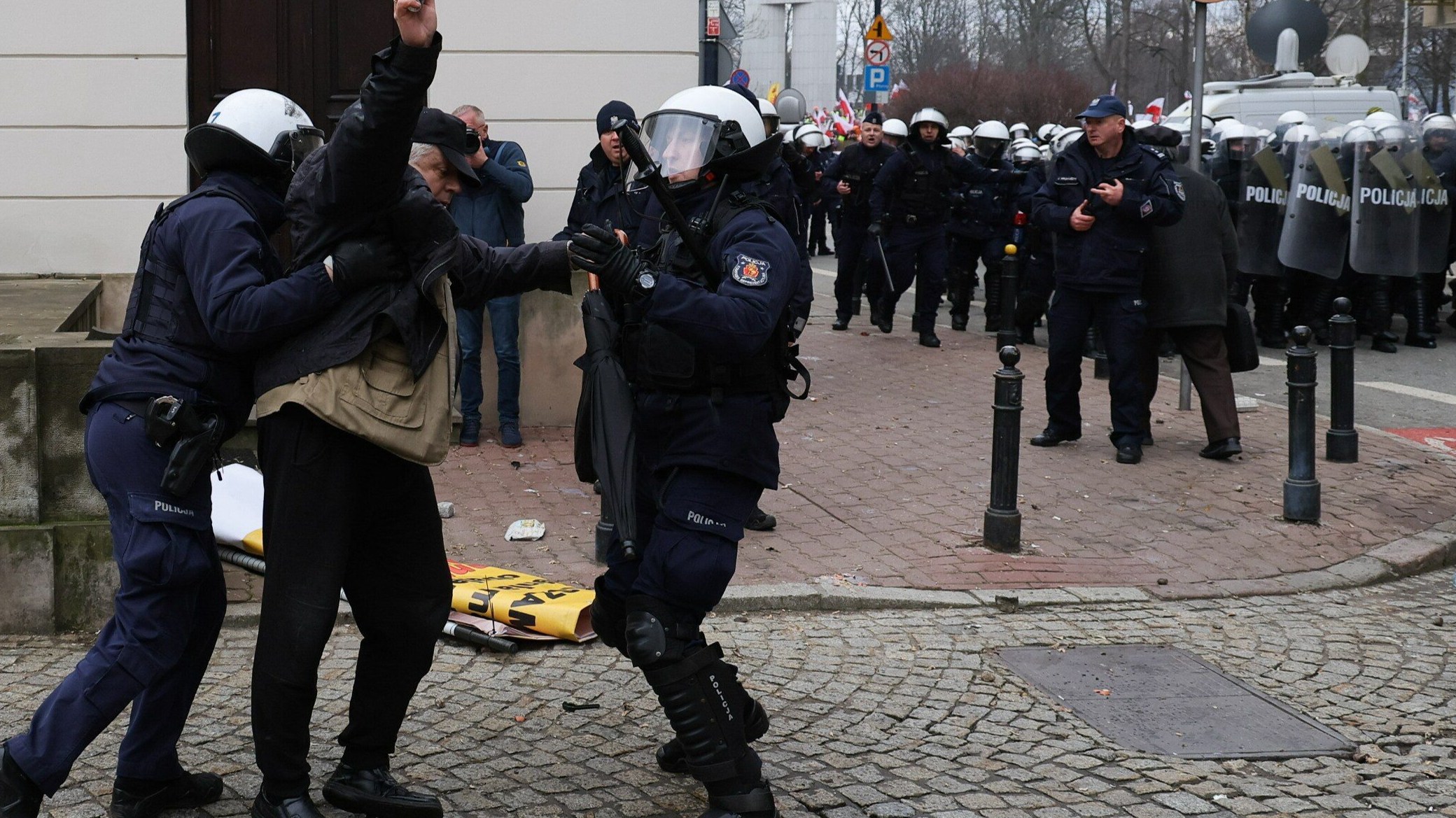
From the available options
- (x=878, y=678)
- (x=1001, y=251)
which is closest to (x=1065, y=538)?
(x=878, y=678)

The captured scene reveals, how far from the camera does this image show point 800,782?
4.43m

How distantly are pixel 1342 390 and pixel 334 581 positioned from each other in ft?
22.5

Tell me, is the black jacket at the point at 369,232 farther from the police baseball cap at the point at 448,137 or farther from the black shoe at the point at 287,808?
the black shoe at the point at 287,808

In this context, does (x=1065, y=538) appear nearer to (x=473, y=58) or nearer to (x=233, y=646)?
(x=233, y=646)

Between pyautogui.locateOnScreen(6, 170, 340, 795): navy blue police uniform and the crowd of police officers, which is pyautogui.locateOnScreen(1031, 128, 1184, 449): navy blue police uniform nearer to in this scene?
the crowd of police officers

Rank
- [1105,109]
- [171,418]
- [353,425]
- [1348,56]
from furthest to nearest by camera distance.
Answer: [1348,56] → [1105,109] → [171,418] → [353,425]

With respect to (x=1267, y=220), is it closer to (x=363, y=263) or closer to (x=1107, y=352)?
(x=1107, y=352)

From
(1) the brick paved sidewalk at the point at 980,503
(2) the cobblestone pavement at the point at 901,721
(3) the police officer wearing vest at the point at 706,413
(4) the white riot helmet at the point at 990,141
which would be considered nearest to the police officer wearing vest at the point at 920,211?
(4) the white riot helmet at the point at 990,141

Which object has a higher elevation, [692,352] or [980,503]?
[692,352]

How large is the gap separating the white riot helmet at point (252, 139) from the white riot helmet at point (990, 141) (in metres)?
12.3

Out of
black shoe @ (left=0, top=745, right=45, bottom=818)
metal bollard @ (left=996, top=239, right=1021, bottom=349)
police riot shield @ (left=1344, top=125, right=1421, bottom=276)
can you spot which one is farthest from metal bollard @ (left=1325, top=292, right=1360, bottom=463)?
black shoe @ (left=0, top=745, right=45, bottom=818)

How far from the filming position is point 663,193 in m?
3.90

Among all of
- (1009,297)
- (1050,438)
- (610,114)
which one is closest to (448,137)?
(610,114)

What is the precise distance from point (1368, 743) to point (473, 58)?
6762 millimetres
